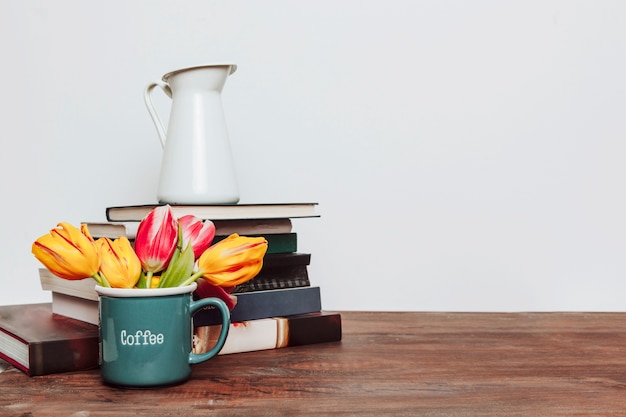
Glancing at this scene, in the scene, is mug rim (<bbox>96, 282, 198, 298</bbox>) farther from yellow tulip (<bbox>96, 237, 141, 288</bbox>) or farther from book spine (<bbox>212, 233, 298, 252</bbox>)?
book spine (<bbox>212, 233, 298, 252</bbox>)

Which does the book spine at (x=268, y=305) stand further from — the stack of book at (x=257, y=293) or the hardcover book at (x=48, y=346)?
the hardcover book at (x=48, y=346)

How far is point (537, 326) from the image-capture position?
1.06 m

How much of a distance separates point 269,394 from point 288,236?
314mm

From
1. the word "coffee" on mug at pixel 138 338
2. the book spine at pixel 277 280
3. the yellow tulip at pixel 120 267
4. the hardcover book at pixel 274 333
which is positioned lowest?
the hardcover book at pixel 274 333

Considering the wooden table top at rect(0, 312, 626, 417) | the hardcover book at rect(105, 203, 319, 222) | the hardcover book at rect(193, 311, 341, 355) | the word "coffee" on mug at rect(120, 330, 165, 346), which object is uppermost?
the hardcover book at rect(105, 203, 319, 222)

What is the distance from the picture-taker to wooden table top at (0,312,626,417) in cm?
61

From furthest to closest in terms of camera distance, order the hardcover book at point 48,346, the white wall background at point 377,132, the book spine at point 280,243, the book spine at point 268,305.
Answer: the white wall background at point 377,132 → the book spine at point 280,243 → the book spine at point 268,305 → the hardcover book at point 48,346

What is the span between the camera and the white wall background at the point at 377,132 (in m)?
1.27

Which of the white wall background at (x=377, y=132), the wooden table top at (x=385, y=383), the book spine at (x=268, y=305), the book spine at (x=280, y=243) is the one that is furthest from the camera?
the white wall background at (x=377, y=132)

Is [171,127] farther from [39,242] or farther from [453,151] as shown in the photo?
[453,151]

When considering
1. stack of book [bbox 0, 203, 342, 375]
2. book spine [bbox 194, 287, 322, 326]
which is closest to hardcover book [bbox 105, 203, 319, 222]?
stack of book [bbox 0, 203, 342, 375]

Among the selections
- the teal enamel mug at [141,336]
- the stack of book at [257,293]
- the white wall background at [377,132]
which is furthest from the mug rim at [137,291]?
the white wall background at [377,132]

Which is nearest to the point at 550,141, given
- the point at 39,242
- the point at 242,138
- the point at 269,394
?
the point at 242,138

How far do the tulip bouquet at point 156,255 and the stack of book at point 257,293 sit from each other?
9 centimetres
